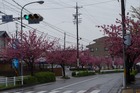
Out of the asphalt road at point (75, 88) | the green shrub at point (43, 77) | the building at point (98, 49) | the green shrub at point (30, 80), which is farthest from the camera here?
the building at point (98, 49)

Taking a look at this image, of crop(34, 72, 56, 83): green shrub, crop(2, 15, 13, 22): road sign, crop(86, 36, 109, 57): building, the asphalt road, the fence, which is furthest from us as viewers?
crop(86, 36, 109, 57): building

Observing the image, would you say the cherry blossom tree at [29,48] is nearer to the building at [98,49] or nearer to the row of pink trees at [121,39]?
the row of pink trees at [121,39]

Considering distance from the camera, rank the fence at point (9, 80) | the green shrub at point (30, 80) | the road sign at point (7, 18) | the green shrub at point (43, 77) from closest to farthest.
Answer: the road sign at point (7, 18)
the fence at point (9, 80)
the green shrub at point (30, 80)
the green shrub at point (43, 77)

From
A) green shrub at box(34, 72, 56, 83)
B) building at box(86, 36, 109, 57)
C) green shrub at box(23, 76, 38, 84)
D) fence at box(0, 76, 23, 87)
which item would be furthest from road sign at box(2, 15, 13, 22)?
building at box(86, 36, 109, 57)

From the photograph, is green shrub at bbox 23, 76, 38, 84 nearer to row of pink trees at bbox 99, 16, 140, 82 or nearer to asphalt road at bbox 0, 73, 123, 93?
asphalt road at bbox 0, 73, 123, 93

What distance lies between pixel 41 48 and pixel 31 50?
1.79 meters

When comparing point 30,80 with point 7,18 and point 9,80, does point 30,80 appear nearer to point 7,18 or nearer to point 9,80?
point 9,80

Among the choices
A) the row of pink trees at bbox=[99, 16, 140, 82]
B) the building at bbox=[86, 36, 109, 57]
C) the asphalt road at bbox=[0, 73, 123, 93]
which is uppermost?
the building at bbox=[86, 36, 109, 57]

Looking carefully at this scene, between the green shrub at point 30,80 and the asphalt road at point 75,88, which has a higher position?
the green shrub at point 30,80

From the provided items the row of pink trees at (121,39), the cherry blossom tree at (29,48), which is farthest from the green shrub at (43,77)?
the row of pink trees at (121,39)

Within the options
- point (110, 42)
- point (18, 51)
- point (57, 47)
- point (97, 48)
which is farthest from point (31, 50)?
point (97, 48)

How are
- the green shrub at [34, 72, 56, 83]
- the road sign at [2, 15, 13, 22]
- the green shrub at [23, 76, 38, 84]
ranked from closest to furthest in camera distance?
1. the road sign at [2, 15, 13, 22]
2. the green shrub at [23, 76, 38, 84]
3. the green shrub at [34, 72, 56, 83]

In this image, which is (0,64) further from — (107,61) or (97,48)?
(97,48)

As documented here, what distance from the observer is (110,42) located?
3095 centimetres
